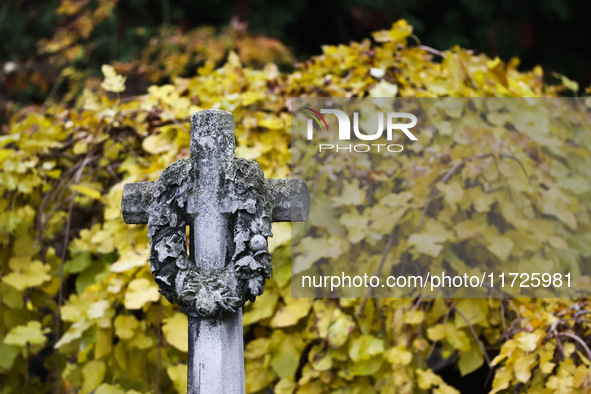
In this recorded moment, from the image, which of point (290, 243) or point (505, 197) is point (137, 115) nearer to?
point (290, 243)

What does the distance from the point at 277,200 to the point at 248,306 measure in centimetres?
59

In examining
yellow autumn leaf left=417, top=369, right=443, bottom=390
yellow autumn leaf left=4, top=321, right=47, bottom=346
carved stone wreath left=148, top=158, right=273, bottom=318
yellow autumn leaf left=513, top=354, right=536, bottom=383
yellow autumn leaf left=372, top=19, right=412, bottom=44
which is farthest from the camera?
yellow autumn leaf left=372, top=19, right=412, bottom=44

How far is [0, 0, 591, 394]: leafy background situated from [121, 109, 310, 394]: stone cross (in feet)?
Result: 1.34

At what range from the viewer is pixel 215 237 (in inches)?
40.9

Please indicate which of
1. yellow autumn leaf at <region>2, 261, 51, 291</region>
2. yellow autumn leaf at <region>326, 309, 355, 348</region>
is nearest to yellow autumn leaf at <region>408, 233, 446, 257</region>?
yellow autumn leaf at <region>326, 309, 355, 348</region>

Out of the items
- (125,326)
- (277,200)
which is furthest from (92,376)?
(277,200)

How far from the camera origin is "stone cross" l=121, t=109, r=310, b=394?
974 millimetres

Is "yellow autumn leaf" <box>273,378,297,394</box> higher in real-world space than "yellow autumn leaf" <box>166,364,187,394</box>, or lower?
lower

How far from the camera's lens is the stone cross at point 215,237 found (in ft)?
3.20

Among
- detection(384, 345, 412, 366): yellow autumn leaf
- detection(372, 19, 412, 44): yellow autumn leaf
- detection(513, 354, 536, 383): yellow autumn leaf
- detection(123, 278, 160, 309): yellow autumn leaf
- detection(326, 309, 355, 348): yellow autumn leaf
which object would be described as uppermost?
detection(372, 19, 412, 44): yellow autumn leaf

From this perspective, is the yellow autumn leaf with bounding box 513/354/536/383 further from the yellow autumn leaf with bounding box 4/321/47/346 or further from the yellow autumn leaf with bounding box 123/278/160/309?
the yellow autumn leaf with bounding box 4/321/47/346

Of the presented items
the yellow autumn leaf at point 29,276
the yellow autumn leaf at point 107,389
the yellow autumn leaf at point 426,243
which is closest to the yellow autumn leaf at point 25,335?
the yellow autumn leaf at point 29,276

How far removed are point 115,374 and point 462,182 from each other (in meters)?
1.23

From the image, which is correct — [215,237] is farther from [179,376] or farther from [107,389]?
[107,389]
